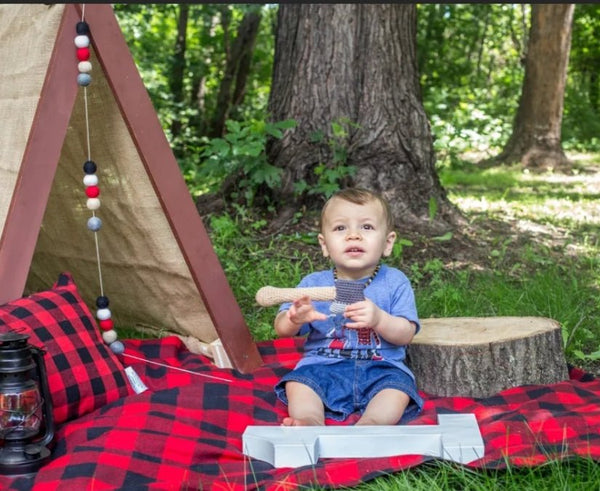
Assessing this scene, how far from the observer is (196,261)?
10.3 ft

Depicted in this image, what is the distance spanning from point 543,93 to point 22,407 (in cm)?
901

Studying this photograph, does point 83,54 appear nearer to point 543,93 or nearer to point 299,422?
point 299,422

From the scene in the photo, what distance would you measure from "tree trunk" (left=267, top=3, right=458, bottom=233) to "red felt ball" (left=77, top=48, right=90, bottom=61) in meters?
2.36

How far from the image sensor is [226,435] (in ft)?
8.42

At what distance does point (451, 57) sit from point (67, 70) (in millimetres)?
14162

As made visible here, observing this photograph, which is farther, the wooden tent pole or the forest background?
the forest background

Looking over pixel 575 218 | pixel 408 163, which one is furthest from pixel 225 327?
pixel 575 218

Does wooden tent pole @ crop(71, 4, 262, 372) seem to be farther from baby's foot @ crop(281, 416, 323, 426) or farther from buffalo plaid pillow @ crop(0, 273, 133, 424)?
baby's foot @ crop(281, 416, 323, 426)

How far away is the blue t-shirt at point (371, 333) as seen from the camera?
2.83m

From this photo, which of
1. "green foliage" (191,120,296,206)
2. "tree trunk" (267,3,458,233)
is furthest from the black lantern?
"tree trunk" (267,3,458,233)

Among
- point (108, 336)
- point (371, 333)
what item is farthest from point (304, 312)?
point (108, 336)

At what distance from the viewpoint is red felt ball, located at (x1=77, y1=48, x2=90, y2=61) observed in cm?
279

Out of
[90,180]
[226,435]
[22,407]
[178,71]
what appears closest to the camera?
[22,407]

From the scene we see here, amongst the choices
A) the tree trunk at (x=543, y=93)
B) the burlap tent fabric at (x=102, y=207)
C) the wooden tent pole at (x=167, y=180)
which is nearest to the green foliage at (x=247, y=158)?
the burlap tent fabric at (x=102, y=207)
